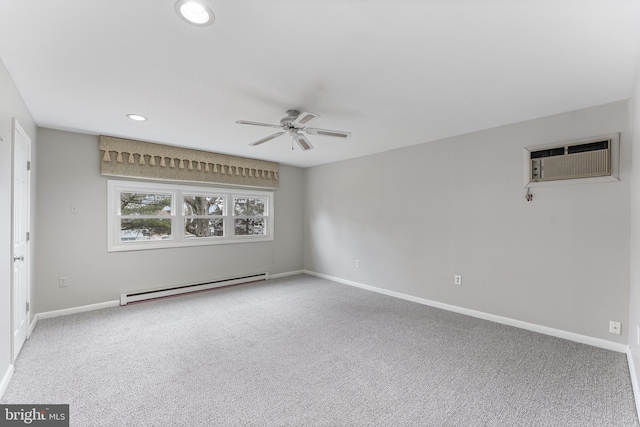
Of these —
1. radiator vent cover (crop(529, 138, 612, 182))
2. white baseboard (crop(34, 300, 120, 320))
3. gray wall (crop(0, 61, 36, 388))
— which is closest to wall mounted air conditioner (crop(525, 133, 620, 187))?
radiator vent cover (crop(529, 138, 612, 182))

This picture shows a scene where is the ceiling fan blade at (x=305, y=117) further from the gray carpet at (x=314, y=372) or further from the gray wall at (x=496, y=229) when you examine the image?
the gray wall at (x=496, y=229)

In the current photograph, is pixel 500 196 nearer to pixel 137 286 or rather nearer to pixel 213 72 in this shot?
pixel 213 72

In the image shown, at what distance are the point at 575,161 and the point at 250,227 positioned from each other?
15.7 ft

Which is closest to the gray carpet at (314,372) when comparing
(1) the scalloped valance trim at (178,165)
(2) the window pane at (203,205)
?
(2) the window pane at (203,205)

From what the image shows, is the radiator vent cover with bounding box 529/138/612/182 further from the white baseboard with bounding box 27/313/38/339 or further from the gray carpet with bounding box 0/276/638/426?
the white baseboard with bounding box 27/313/38/339

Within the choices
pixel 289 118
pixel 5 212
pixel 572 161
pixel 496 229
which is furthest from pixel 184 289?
pixel 572 161

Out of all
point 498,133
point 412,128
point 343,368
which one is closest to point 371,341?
point 343,368

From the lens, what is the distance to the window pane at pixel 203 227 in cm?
488

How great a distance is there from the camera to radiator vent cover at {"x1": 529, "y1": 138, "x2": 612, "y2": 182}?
272cm

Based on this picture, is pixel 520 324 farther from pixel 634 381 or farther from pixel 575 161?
pixel 575 161

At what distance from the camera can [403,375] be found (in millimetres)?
2340

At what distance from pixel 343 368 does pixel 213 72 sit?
2.55 m

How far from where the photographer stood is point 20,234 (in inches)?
109

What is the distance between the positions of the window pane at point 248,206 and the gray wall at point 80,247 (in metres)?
1.10
